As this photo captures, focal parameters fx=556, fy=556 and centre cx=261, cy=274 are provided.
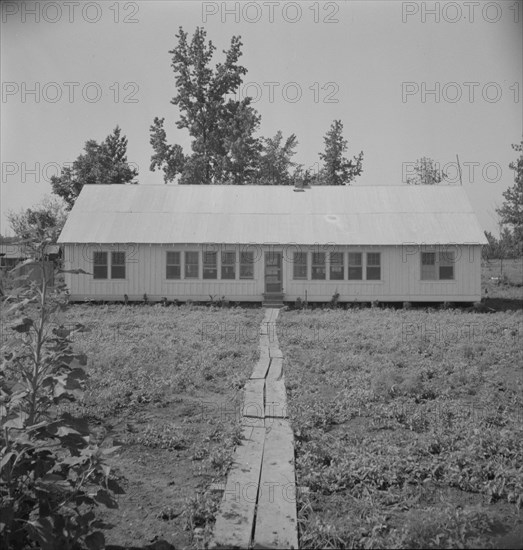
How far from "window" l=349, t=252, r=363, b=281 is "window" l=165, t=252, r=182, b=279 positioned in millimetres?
6596

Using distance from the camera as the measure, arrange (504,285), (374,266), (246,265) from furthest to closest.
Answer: (504,285) → (246,265) → (374,266)

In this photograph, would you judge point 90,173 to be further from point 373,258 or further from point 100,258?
point 373,258

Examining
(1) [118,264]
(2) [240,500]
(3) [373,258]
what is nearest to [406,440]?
(2) [240,500]

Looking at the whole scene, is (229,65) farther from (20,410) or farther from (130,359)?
(20,410)

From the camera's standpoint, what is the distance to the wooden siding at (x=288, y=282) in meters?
21.2

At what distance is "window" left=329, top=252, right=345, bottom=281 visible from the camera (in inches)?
844

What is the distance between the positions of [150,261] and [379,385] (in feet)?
47.7

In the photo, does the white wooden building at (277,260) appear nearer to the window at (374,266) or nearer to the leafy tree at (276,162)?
the window at (374,266)

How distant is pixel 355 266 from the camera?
21469 mm

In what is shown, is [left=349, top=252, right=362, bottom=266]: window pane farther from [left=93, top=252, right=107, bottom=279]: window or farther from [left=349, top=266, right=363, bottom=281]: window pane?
[left=93, top=252, right=107, bottom=279]: window

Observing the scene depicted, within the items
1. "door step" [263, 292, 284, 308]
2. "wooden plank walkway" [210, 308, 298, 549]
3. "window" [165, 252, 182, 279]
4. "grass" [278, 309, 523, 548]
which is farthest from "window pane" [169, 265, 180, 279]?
"wooden plank walkway" [210, 308, 298, 549]

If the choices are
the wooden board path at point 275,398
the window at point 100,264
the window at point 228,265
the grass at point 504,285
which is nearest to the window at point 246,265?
the window at point 228,265

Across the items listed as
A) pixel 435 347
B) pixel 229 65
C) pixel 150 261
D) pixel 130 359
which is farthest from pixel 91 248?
pixel 229 65

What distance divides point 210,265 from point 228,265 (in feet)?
2.28
